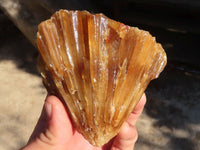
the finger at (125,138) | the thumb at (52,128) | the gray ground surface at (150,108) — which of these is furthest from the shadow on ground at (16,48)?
the thumb at (52,128)

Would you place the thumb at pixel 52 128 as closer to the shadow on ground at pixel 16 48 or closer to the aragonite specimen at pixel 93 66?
the aragonite specimen at pixel 93 66

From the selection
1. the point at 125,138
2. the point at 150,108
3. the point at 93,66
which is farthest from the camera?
the point at 150,108

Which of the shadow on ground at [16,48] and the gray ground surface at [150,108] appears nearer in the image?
the gray ground surface at [150,108]

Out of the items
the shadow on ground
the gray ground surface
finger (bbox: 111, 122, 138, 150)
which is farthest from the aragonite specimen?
the shadow on ground

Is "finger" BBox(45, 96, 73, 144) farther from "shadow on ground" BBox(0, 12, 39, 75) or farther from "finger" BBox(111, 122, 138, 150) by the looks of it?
"shadow on ground" BBox(0, 12, 39, 75)

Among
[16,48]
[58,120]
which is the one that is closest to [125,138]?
[58,120]

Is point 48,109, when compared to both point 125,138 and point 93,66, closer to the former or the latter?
point 93,66

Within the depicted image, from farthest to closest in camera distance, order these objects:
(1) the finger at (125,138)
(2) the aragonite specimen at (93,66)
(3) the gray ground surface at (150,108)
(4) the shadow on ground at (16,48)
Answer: (4) the shadow on ground at (16,48) → (3) the gray ground surface at (150,108) → (1) the finger at (125,138) → (2) the aragonite specimen at (93,66)
